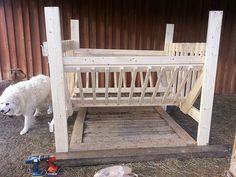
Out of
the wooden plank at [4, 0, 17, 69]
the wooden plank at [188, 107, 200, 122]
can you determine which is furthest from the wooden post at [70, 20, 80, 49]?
the wooden plank at [188, 107, 200, 122]

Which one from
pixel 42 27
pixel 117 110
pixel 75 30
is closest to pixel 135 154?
pixel 117 110

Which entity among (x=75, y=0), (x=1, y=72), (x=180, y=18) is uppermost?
(x=75, y=0)

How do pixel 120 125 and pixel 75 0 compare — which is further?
pixel 75 0

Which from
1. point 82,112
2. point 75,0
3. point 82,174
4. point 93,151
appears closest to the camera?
point 82,174

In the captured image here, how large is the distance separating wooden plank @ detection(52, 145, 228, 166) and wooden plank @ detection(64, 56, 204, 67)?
3.20ft

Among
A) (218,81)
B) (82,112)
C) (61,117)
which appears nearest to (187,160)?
(61,117)

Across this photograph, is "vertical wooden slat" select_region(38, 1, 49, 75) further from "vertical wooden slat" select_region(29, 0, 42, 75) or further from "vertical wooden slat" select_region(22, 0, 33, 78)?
"vertical wooden slat" select_region(22, 0, 33, 78)

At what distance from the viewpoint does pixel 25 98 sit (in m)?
2.96

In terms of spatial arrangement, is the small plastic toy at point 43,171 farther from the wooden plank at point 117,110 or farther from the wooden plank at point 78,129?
the wooden plank at point 117,110

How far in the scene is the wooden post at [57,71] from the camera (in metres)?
2.00

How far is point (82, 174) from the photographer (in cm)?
212

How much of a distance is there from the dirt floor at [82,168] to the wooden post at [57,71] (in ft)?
1.19

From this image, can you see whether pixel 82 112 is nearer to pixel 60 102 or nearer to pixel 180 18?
pixel 60 102

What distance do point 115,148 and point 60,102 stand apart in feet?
2.73
